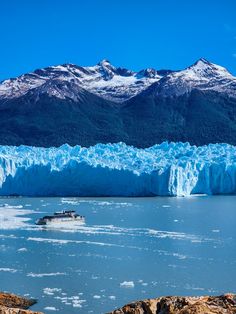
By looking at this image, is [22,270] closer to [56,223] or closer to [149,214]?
[56,223]

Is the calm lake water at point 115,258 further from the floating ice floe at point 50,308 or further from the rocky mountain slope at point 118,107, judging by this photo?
the rocky mountain slope at point 118,107

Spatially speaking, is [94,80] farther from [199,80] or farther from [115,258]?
[115,258]

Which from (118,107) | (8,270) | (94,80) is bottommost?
(8,270)

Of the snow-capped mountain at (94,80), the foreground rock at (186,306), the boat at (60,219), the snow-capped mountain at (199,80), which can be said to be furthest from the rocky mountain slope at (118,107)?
the foreground rock at (186,306)

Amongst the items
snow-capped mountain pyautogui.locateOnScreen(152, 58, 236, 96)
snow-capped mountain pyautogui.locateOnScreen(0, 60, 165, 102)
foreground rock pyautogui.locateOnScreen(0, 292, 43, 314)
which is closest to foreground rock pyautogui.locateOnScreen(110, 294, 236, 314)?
foreground rock pyautogui.locateOnScreen(0, 292, 43, 314)

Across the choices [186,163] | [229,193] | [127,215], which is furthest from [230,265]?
[229,193]

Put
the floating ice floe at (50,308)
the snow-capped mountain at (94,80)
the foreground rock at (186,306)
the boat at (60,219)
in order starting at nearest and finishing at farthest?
1. the foreground rock at (186,306)
2. the floating ice floe at (50,308)
3. the boat at (60,219)
4. the snow-capped mountain at (94,80)

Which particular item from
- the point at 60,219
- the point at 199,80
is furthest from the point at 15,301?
the point at 199,80
